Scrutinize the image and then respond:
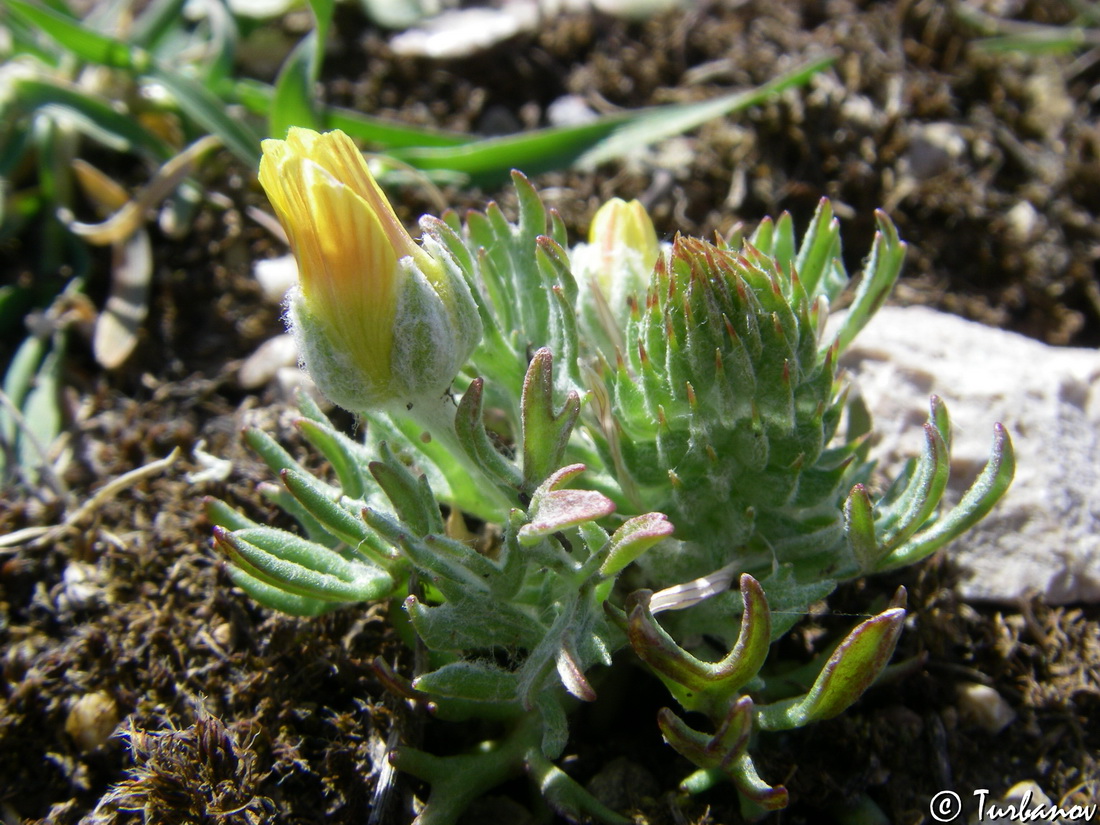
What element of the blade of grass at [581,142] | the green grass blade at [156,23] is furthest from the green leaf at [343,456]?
the green grass blade at [156,23]

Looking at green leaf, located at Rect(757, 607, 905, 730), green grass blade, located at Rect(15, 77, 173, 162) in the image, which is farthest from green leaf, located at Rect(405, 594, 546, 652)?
green grass blade, located at Rect(15, 77, 173, 162)

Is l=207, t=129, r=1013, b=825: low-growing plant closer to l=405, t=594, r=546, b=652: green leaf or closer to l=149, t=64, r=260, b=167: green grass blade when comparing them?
l=405, t=594, r=546, b=652: green leaf

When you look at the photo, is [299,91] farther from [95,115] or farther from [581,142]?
[581,142]

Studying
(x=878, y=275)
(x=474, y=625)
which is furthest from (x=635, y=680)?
(x=878, y=275)

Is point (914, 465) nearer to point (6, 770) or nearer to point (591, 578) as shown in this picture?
point (591, 578)

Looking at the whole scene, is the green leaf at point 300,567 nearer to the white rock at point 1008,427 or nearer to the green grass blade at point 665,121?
the white rock at point 1008,427

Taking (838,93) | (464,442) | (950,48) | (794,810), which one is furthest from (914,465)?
(950,48)
